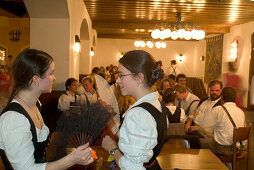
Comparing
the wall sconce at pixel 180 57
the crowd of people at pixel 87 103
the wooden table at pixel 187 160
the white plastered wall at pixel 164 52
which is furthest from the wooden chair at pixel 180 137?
the wall sconce at pixel 180 57

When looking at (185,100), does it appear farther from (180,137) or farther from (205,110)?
(180,137)

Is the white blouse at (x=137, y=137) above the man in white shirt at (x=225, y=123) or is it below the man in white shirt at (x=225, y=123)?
above

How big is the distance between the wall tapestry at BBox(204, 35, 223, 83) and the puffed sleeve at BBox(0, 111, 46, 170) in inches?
534

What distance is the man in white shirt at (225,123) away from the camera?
144 inches

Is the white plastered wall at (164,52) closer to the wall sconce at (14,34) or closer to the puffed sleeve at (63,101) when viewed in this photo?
the wall sconce at (14,34)

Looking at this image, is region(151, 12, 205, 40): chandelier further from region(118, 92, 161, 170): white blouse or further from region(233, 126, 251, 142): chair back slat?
region(118, 92, 161, 170): white blouse

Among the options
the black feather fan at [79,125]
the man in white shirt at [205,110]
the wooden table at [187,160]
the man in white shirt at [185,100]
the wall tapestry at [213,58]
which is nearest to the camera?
the black feather fan at [79,125]

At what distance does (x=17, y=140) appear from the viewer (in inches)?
53.5

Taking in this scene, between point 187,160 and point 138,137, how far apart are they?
118 cm

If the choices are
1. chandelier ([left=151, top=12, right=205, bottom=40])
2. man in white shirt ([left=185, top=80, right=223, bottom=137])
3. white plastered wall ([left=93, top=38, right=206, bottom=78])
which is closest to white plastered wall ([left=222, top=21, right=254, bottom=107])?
chandelier ([left=151, top=12, right=205, bottom=40])

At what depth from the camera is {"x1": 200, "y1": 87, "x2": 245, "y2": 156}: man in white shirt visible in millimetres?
3652

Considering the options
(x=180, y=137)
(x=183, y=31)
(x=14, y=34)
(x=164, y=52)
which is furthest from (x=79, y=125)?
(x=164, y=52)

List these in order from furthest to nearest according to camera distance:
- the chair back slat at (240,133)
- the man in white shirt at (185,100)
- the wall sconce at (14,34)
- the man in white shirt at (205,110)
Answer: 1. the wall sconce at (14,34)
2. the man in white shirt at (185,100)
3. the man in white shirt at (205,110)
4. the chair back slat at (240,133)

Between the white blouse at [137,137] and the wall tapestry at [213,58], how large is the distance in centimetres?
1333
